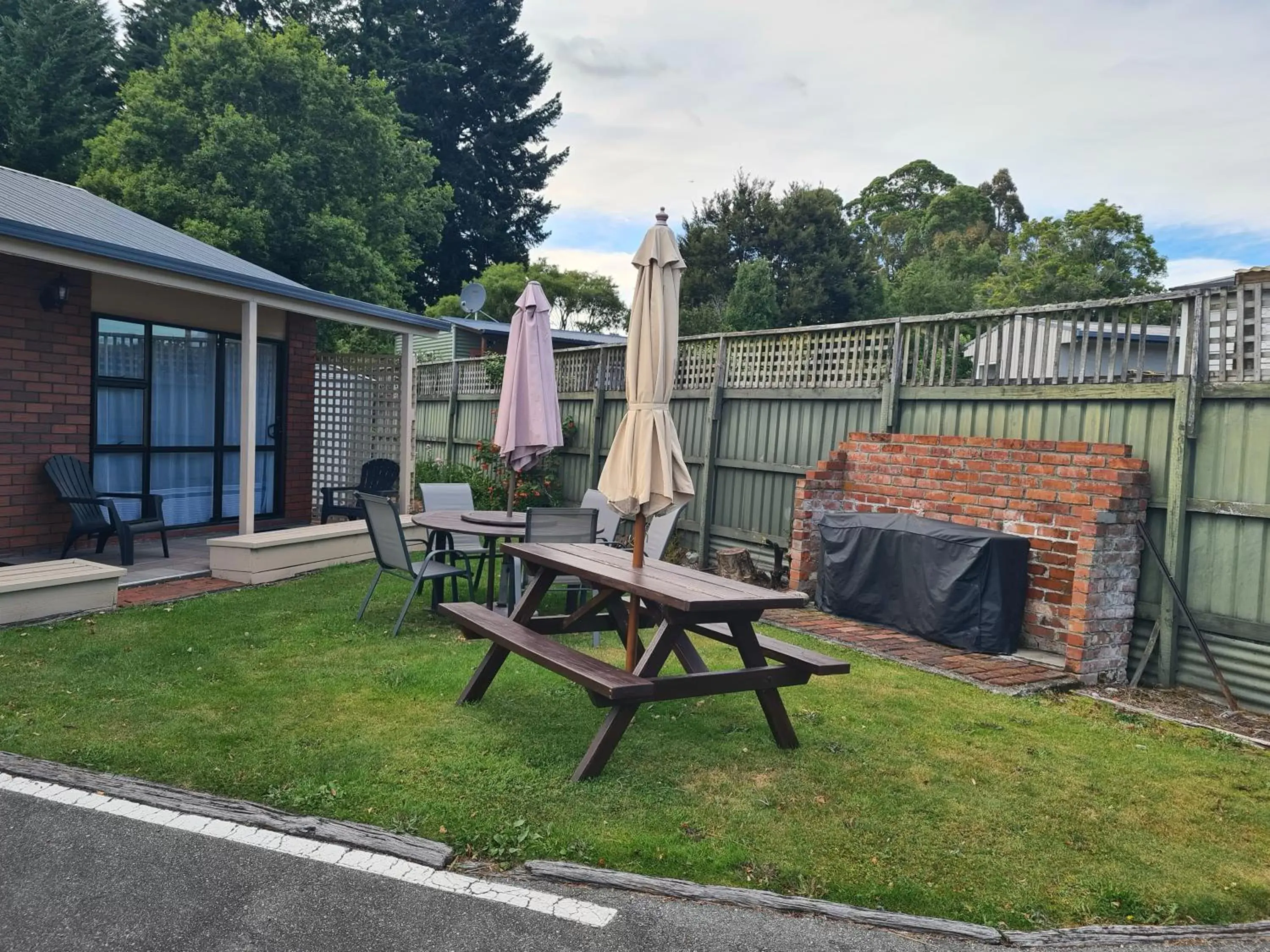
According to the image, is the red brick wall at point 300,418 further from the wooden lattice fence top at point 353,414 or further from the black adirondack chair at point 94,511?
the black adirondack chair at point 94,511

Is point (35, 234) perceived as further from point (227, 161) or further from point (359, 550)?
point (227, 161)

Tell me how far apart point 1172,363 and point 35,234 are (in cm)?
763

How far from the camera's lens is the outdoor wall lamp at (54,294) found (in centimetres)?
787

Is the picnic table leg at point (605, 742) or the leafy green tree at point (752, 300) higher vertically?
the leafy green tree at point (752, 300)

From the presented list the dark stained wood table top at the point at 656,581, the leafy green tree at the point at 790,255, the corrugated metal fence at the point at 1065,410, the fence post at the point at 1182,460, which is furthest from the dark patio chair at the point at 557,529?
the leafy green tree at the point at 790,255

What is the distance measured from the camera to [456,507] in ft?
27.8

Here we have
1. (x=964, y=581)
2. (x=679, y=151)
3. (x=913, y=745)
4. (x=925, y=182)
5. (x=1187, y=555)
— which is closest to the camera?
(x=913, y=745)

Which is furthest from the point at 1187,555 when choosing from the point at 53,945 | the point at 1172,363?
the point at 53,945

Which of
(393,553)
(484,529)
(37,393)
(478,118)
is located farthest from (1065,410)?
(478,118)

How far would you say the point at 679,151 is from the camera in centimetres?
2019

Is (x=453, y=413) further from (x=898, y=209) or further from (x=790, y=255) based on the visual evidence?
(x=898, y=209)

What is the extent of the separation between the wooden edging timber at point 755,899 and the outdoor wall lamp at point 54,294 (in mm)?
7198

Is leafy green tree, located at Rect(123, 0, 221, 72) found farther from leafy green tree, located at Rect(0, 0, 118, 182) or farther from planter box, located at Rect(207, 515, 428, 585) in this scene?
planter box, located at Rect(207, 515, 428, 585)

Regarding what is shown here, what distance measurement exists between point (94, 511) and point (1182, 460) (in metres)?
8.19
